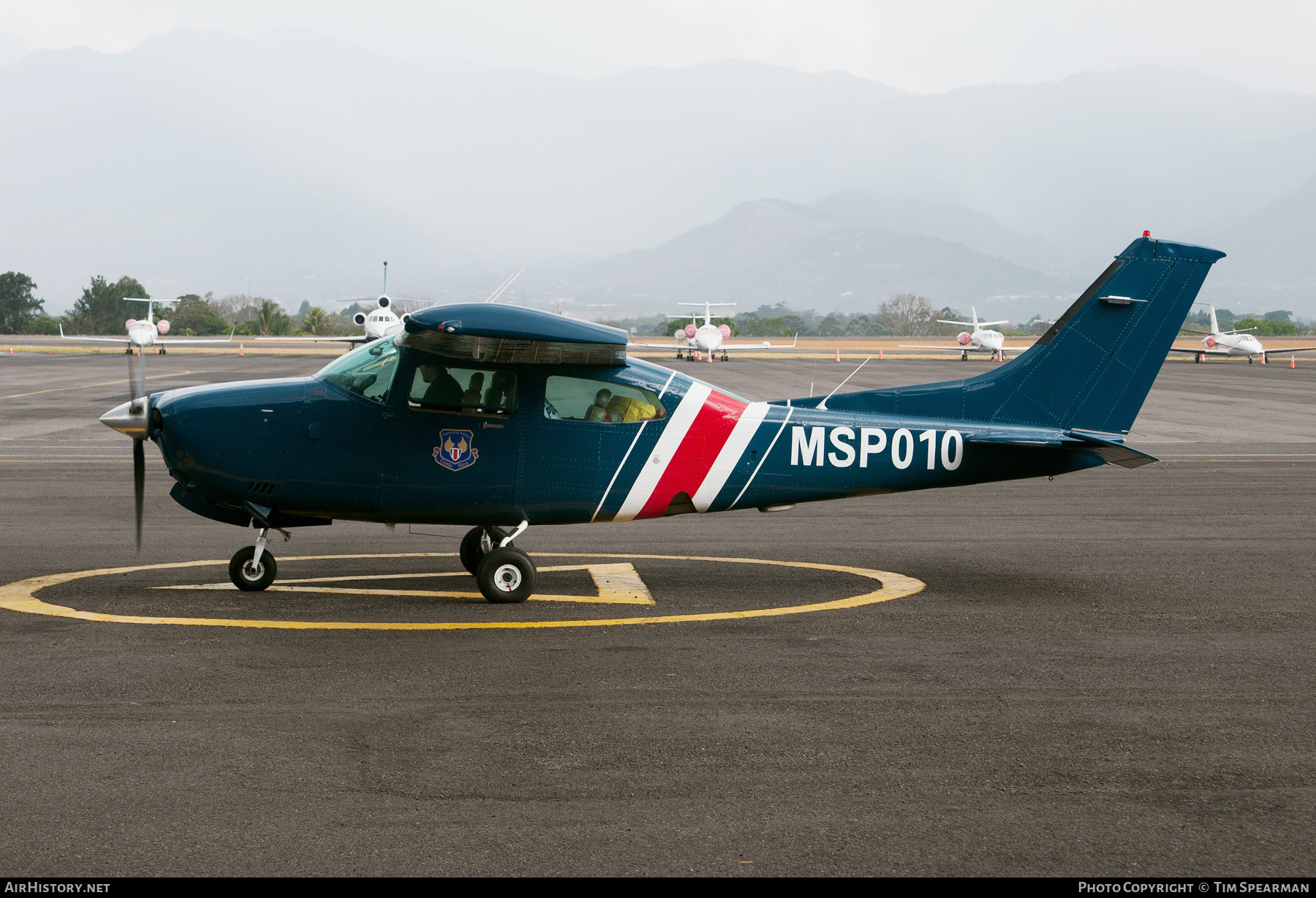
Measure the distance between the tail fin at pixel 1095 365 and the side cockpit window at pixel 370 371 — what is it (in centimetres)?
369

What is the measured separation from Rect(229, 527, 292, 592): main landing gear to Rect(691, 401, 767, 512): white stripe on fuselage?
141 inches

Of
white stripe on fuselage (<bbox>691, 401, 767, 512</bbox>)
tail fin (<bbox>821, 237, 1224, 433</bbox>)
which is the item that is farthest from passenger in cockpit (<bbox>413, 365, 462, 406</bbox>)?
tail fin (<bbox>821, 237, 1224, 433</bbox>)

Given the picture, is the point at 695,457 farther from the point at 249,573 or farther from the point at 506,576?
the point at 249,573

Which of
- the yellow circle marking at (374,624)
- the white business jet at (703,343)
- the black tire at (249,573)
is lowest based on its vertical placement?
the yellow circle marking at (374,624)

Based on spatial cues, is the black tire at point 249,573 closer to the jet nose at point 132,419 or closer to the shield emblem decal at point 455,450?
the jet nose at point 132,419

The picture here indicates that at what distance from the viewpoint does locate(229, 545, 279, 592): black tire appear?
29.5ft

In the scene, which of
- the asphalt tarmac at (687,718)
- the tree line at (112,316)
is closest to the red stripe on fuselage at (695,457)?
the asphalt tarmac at (687,718)

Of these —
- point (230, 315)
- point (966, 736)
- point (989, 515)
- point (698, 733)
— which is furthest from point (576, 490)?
point (230, 315)

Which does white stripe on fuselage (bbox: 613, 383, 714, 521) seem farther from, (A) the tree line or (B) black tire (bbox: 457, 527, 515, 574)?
(A) the tree line

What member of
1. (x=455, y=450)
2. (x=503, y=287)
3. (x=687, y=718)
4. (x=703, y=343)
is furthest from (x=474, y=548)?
(x=703, y=343)

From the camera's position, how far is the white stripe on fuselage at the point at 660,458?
359 inches

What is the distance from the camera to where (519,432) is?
8.89m
